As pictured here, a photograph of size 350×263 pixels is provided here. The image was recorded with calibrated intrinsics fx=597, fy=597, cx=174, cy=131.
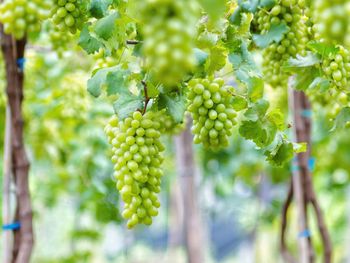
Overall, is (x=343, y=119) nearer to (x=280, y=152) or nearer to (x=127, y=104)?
(x=280, y=152)

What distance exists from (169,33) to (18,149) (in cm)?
112

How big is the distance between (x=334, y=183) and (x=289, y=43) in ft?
6.43

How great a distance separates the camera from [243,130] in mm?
1037

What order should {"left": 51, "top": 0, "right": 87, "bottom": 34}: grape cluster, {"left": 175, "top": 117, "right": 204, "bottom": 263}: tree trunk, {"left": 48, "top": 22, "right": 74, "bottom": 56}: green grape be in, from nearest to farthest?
1. {"left": 51, "top": 0, "right": 87, "bottom": 34}: grape cluster
2. {"left": 48, "top": 22, "right": 74, "bottom": 56}: green grape
3. {"left": 175, "top": 117, "right": 204, "bottom": 263}: tree trunk

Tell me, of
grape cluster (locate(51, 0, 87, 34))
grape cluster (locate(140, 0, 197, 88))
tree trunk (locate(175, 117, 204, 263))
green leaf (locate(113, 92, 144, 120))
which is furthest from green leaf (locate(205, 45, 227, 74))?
tree trunk (locate(175, 117, 204, 263))

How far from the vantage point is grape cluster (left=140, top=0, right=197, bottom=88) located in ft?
1.85

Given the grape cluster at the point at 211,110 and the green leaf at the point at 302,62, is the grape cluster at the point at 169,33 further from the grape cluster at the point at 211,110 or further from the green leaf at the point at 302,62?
the green leaf at the point at 302,62

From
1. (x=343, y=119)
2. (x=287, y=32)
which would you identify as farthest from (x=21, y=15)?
(x=343, y=119)

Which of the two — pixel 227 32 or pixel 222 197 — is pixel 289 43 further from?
pixel 222 197

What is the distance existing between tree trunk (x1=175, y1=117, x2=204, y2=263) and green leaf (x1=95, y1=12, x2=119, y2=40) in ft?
3.88

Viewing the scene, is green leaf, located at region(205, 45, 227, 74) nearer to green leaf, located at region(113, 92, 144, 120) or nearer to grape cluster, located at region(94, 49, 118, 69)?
green leaf, located at region(113, 92, 144, 120)

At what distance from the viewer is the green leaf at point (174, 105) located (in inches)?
36.6

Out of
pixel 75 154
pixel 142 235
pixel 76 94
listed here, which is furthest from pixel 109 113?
pixel 142 235

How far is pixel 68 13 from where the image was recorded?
982mm
